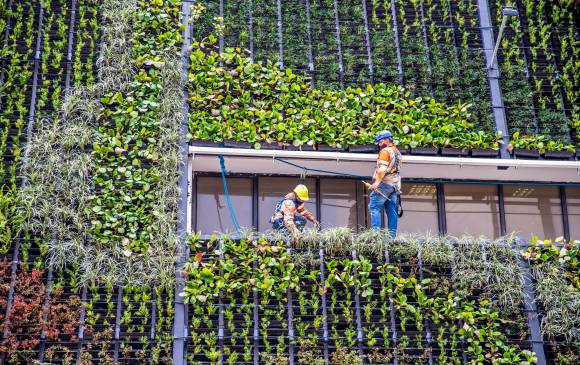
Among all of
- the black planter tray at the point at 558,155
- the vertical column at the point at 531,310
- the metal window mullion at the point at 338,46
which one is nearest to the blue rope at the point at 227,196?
the metal window mullion at the point at 338,46

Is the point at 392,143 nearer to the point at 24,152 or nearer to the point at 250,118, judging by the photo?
the point at 250,118

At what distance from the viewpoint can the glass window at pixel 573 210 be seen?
1623cm

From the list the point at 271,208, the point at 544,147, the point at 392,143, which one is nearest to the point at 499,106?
the point at 544,147

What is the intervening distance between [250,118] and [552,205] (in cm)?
504

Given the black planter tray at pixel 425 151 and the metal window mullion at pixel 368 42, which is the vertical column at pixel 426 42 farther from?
the black planter tray at pixel 425 151

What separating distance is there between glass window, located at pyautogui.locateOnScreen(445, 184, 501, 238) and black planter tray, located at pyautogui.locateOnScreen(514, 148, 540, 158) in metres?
0.89

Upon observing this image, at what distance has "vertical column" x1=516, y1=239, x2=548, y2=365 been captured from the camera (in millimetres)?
13383

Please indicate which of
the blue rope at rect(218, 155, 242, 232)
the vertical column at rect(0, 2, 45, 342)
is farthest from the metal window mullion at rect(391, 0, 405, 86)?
the vertical column at rect(0, 2, 45, 342)

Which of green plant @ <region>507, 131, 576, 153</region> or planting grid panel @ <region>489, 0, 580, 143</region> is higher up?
planting grid panel @ <region>489, 0, 580, 143</region>

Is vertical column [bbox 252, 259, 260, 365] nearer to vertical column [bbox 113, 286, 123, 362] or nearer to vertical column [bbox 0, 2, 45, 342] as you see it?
vertical column [bbox 113, 286, 123, 362]

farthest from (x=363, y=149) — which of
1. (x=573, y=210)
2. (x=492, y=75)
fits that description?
(x=573, y=210)

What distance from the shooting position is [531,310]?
13.7 m

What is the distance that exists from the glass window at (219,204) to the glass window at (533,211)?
4129 mm

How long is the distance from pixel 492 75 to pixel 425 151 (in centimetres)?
198
